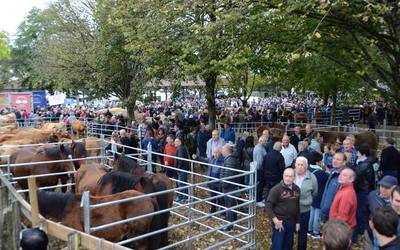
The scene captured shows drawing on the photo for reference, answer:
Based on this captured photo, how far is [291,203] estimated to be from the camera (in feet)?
19.5

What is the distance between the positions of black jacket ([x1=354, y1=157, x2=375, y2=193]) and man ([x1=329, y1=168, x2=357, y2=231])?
1.35 metres

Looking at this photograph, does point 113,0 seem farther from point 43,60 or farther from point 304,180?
point 304,180

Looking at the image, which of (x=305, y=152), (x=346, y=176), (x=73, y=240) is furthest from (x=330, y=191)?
(x=73, y=240)

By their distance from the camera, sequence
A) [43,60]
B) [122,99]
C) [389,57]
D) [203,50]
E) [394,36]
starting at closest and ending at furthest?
[394,36], [389,57], [203,50], [122,99], [43,60]

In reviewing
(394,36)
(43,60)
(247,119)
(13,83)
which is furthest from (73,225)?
(13,83)

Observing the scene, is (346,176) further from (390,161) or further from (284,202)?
(390,161)

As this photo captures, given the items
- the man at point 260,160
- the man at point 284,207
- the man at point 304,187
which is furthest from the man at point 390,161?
the man at point 284,207

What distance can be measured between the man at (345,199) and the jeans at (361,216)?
1.32 m

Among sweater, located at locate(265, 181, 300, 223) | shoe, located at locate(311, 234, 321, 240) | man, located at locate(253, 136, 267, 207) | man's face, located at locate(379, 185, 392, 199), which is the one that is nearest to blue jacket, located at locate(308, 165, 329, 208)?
shoe, located at locate(311, 234, 321, 240)

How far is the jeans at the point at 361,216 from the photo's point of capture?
719 cm

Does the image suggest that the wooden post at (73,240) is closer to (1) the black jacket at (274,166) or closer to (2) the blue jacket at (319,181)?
(2) the blue jacket at (319,181)

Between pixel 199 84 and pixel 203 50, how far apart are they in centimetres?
780

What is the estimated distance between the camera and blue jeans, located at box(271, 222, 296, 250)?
607cm

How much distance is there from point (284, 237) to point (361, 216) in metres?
2.10
